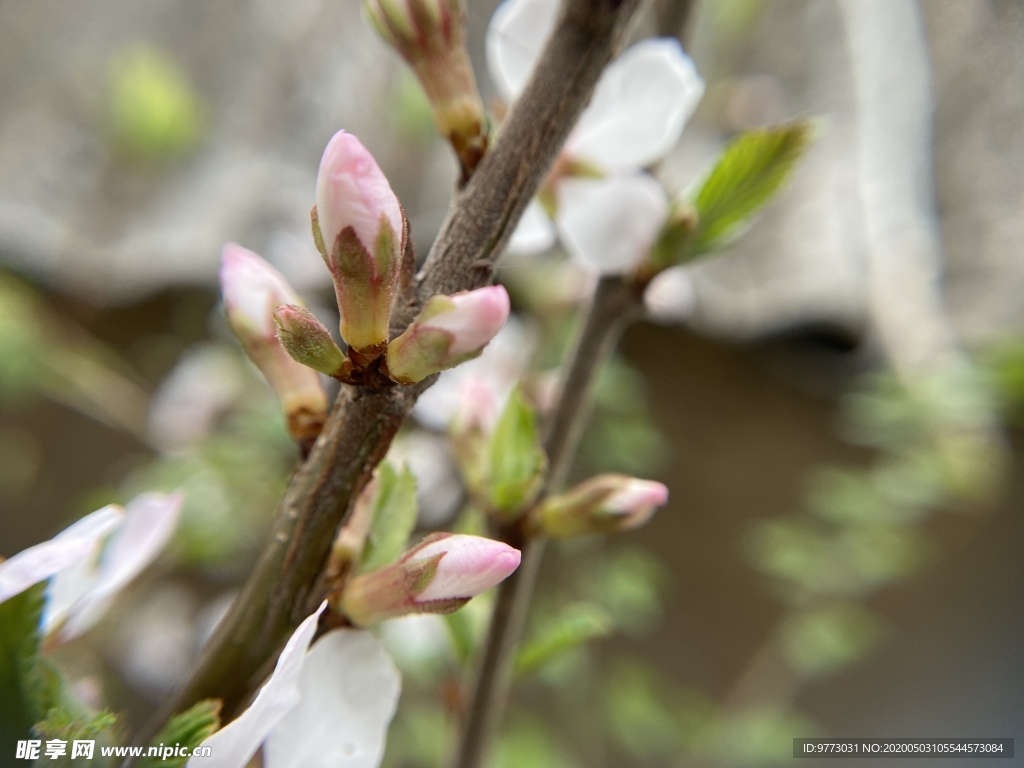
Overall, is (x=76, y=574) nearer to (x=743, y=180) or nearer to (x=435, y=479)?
(x=743, y=180)

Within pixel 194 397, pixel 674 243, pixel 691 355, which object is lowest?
pixel 674 243

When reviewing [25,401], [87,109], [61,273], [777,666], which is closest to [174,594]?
[25,401]

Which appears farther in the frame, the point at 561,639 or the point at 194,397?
the point at 194,397

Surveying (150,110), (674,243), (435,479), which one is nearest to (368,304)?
(674,243)

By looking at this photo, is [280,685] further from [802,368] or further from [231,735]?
[802,368]

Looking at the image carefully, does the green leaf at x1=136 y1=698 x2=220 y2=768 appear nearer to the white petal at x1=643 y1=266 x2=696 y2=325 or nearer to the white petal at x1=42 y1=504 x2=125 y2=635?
the white petal at x1=42 y1=504 x2=125 y2=635

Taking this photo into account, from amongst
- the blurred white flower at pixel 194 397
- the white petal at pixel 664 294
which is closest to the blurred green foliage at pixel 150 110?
the blurred white flower at pixel 194 397

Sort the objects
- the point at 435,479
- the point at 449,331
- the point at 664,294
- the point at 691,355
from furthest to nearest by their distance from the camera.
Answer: the point at 691,355, the point at 435,479, the point at 664,294, the point at 449,331
